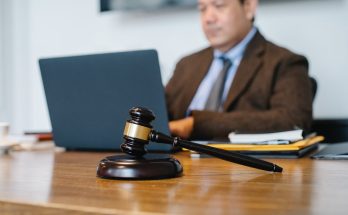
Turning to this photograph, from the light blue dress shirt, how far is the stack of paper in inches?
26.2

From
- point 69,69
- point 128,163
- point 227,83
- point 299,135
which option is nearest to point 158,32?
point 227,83

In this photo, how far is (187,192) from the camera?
53 cm

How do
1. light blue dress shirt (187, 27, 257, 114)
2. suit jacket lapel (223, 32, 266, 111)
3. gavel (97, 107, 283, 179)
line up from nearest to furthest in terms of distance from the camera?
1. gavel (97, 107, 283, 179)
2. suit jacket lapel (223, 32, 266, 111)
3. light blue dress shirt (187, 27, 257, 114)

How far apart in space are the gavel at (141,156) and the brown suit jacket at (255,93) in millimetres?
643

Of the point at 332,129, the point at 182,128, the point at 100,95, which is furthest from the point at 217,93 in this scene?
the point at 100,95

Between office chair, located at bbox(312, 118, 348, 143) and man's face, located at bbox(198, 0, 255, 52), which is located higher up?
man's face, located at bbox(198, 0, 255, 52)

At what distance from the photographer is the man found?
4.33 feet

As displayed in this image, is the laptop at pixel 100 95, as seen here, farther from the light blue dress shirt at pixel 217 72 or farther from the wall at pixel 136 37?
the wall at pixel 136 37

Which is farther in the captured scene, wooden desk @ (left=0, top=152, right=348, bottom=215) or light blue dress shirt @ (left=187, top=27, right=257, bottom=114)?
light blue dress shirt @ (left=187, top=27, right=257, bottom=114)

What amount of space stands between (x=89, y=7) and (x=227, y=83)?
43.3 inches

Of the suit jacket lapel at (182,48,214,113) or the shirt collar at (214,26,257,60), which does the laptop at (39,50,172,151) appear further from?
the shirt collar at (214,26,257,60)

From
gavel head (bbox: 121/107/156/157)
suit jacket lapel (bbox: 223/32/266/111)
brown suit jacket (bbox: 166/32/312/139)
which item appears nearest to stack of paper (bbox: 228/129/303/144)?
brown suit jacket (bbox: 166/32/312/139)

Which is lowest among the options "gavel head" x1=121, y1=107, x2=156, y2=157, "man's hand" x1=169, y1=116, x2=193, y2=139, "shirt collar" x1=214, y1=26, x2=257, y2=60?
"man's hand" x1=169, y1=116, x2=193, y2=139

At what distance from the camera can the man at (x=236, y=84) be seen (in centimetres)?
132
